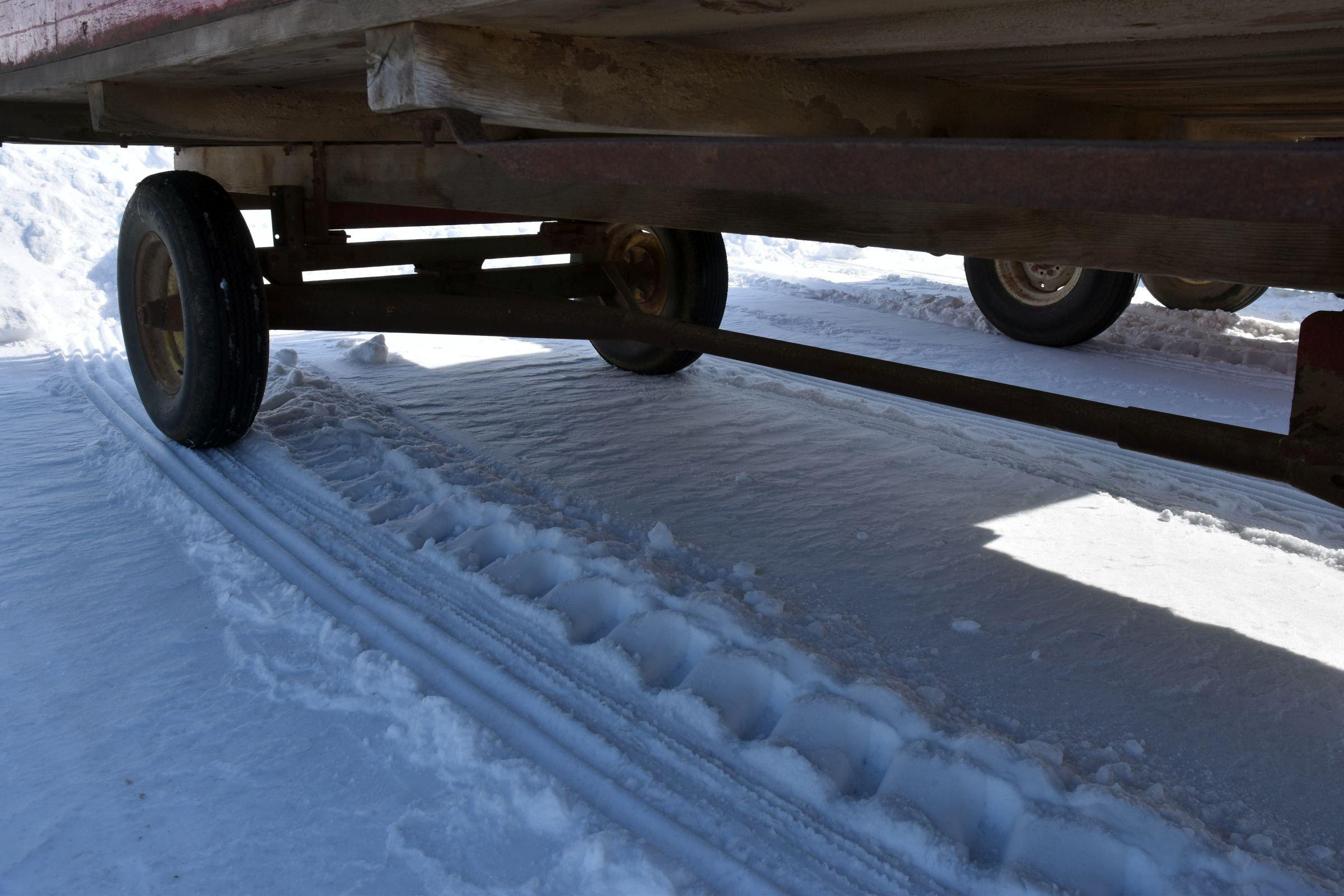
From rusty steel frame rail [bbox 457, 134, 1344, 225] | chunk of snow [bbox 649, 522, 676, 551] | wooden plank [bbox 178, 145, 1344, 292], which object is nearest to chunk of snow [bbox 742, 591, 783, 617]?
chunk of snow [bbox 649, 522, 676, 551]

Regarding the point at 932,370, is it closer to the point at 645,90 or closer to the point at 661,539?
the point at 661,539

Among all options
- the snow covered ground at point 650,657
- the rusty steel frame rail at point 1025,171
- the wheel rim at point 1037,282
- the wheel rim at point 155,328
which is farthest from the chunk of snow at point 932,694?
the wheel rim at point 1037,282

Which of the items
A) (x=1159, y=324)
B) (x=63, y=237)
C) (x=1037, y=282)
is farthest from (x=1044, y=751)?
(x=63, y=237)

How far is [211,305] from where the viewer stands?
307 centimetres

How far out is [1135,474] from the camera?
3.40 meters

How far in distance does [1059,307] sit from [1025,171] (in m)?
4.77

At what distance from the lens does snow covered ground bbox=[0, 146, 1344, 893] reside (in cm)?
157

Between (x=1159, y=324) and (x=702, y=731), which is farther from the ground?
(x=1159, y=324)

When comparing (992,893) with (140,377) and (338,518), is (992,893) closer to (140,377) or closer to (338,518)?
(338,518)

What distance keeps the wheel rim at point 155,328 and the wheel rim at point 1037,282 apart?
165 inches

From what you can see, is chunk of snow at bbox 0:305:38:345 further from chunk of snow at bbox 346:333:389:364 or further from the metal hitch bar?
the metal hitch bar

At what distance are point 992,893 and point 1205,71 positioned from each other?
1.57 meters

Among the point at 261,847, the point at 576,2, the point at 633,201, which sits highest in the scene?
the point at 576,2

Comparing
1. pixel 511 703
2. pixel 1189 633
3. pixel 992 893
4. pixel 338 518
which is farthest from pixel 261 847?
pixel 1189 633
